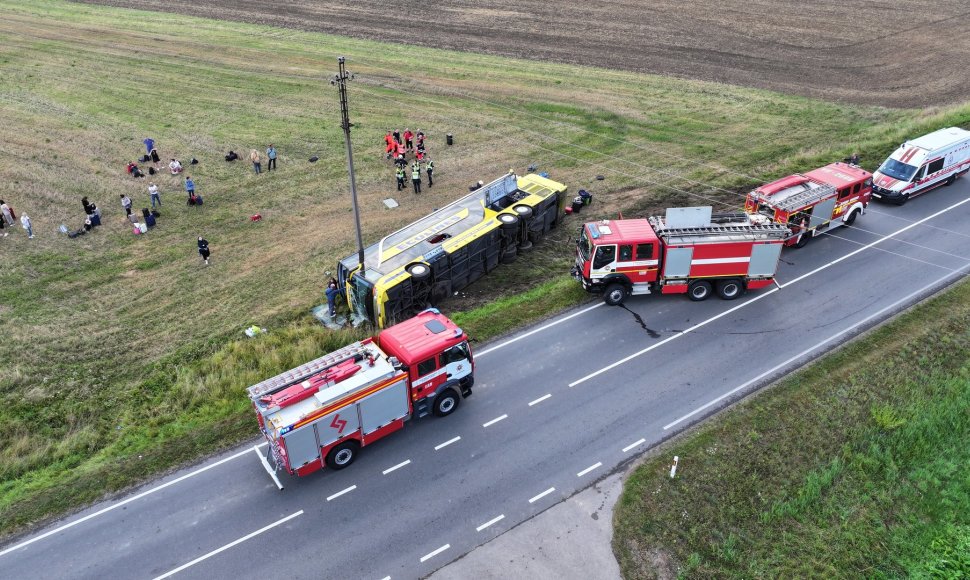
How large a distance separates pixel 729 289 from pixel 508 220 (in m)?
9.51

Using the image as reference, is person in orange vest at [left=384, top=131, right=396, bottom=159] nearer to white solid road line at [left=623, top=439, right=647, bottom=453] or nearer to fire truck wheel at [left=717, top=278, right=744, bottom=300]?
fire truck wheel at [left=717, top=278, right=744, bottom=300]

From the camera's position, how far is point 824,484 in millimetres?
19094

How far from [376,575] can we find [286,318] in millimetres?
12542

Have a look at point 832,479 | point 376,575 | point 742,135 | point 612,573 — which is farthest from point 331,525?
point 742,135

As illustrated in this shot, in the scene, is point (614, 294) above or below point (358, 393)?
below

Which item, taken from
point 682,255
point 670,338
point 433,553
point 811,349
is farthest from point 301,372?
point 811,349

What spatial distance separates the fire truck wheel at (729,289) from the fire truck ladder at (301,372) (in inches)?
578

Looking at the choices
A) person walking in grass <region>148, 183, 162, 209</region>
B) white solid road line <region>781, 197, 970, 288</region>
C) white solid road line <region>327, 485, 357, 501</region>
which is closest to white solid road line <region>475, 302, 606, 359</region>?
white solid road line <region>327, 485, 357, 501</region>

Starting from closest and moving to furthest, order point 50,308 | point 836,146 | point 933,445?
point 933,445, point 50,308, point 836,146

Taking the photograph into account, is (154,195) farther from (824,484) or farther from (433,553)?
(824,484)

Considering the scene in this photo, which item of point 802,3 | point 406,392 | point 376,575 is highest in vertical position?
point 802,3

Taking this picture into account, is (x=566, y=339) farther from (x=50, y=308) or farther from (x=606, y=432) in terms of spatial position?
(x=50, y=308)

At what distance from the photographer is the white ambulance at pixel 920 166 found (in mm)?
33281

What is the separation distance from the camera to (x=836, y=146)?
40.0 metres
